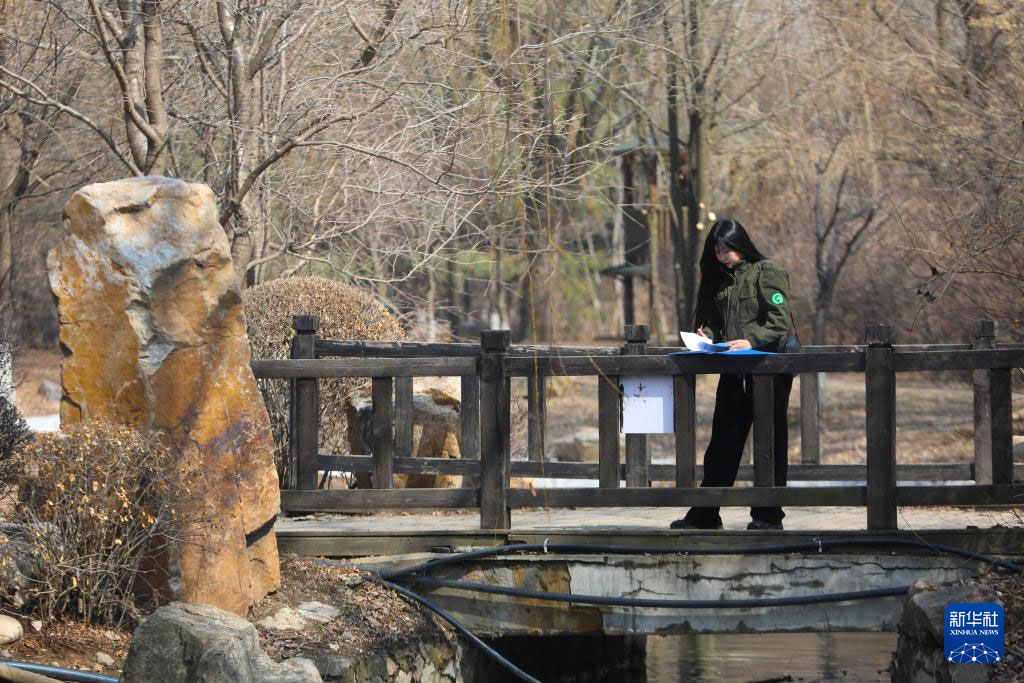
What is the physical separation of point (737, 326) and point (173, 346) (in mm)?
3197

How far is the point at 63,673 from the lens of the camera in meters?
5.52

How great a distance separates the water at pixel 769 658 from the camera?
9930 millimetres

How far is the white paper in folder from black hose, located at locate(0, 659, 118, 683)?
334cm

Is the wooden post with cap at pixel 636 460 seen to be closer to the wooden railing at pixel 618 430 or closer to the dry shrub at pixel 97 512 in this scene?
the wooden railing at pixel 618 430

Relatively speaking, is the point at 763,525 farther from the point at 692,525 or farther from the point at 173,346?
the point at 173,346

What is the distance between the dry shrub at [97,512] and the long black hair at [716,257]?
3.23 meters

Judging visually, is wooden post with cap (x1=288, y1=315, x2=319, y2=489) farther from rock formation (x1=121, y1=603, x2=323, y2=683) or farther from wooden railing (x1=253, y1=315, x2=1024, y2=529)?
rock formation (x1=121, y1=603, x2=323, y2=683)

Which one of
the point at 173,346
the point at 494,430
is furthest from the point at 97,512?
the point at 494,430

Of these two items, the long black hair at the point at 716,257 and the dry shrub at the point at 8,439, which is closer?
the dry shrub at the point at 8,439

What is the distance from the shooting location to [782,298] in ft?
24.8

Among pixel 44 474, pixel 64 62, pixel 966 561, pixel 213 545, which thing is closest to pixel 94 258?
pixel 44 474

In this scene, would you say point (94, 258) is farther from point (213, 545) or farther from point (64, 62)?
point (64, 62)

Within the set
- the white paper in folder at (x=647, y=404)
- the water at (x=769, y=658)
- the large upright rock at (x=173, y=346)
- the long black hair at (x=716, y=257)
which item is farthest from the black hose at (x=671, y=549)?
the water at (x=769, y=658)

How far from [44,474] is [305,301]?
453 cm
